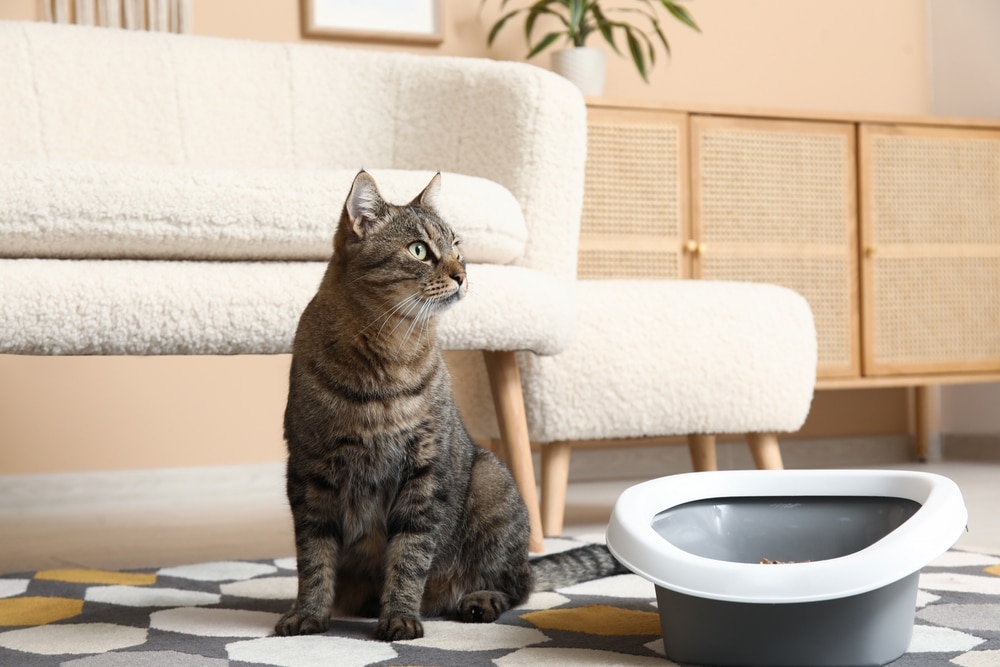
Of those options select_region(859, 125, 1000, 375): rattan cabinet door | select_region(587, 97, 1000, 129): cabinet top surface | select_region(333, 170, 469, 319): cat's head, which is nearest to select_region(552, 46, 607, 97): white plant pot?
select_region(587, 97, 1000, 129): cabinet top surface

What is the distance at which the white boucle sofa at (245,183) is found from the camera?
51.2 inches

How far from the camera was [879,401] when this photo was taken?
329cm

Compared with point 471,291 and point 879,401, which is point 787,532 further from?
point 879,401

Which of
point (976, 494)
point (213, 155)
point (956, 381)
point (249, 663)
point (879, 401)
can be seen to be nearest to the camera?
point (249, 663)

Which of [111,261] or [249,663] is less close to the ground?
[111,261]

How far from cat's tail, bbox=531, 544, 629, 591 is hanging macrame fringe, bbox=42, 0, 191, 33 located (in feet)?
6.06

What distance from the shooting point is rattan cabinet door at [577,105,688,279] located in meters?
2.50

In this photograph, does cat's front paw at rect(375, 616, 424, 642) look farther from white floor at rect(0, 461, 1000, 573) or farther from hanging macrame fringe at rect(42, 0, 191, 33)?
hanging macrame fringe at rect(42, 0, 191, 33)

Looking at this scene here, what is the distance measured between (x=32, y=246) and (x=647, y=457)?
6.83 ft

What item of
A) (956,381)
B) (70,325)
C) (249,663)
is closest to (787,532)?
(249,663)

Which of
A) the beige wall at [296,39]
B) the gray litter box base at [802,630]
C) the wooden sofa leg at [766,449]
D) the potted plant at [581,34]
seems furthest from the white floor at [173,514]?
the potted plant at [581,34]

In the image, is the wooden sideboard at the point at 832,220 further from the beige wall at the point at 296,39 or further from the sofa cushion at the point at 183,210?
the sofa cushion at the point at 183,210

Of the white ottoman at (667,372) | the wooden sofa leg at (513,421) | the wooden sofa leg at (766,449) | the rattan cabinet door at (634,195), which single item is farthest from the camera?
the rattan cabinet door at (634,195)

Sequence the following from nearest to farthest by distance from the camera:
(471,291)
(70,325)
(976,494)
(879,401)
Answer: (70,325) < (471,291) < (976,494) < (879,401)
